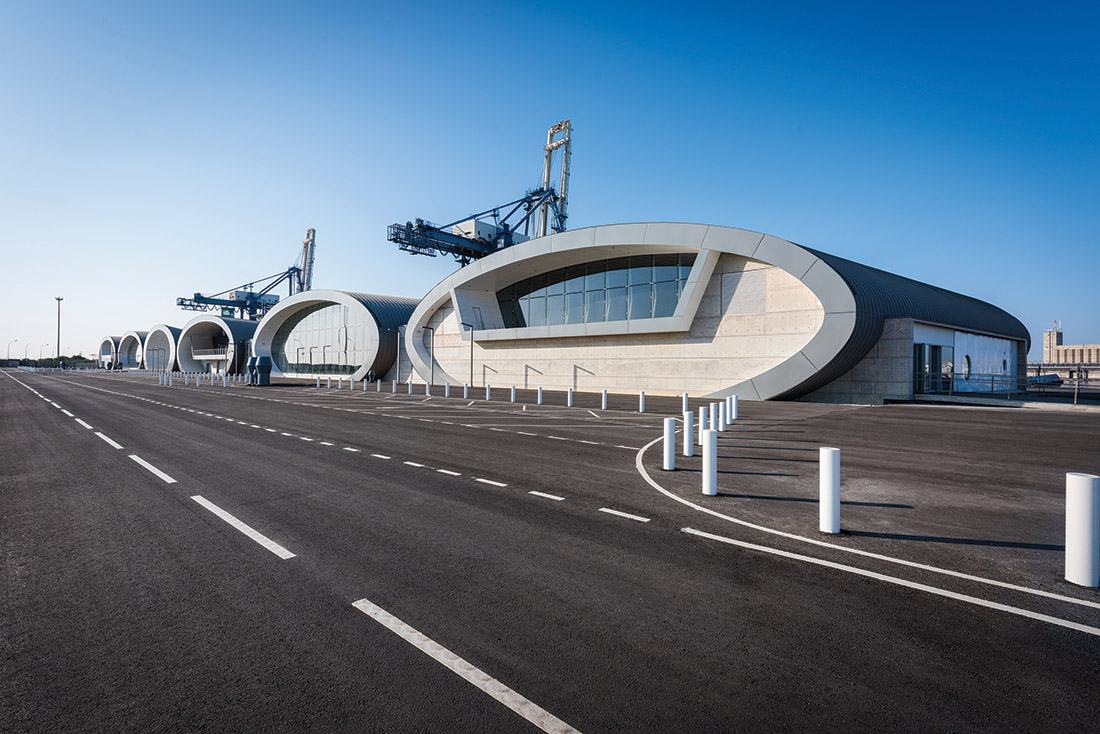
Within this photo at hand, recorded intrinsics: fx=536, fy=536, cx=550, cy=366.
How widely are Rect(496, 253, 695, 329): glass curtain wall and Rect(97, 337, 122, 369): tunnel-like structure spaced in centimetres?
11191

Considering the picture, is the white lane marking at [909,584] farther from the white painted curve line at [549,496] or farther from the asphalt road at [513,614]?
the white painted curve line at [549,496]

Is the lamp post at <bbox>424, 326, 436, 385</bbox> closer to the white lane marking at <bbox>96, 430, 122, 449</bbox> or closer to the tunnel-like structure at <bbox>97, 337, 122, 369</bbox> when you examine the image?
the white lane marking at <bbox>96, 430, 122, 449</bbox>

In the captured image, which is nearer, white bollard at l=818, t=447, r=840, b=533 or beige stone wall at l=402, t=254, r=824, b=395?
white bollard at l=818, t=447, r=840, b=533

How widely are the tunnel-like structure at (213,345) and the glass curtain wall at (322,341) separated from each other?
10.7 m

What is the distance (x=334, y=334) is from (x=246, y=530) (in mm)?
49404

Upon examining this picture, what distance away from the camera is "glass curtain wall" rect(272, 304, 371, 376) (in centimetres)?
4862

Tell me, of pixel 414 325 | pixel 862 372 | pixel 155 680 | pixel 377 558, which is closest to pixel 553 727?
pixel 155 680

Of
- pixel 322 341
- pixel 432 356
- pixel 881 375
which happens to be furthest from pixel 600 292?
pixel 322 341

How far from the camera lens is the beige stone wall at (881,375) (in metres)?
23.7

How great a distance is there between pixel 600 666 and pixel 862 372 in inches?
1024

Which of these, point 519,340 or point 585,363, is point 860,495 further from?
point 519,340

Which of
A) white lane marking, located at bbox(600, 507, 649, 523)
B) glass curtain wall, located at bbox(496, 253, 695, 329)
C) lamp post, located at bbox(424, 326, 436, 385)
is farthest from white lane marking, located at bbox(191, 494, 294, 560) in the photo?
lamp post, located at bbox(424, 326, 436, 385)

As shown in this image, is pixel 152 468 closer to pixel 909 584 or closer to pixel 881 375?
pixel 909 584

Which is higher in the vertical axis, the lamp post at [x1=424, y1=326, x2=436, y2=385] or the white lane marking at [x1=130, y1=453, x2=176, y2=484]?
the lamp post at [x1=424, y1=326, x2=436, y2=385]
